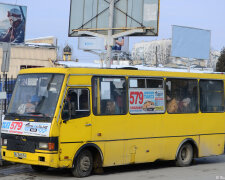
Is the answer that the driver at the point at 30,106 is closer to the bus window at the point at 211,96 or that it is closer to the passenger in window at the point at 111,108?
the passenger in window at the point at 111,108

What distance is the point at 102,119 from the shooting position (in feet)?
41.4

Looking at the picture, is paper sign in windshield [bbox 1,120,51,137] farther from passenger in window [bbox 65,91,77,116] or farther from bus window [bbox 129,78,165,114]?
bus window [bbox 129,78,165,114]

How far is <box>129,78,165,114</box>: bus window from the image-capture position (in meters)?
13.5

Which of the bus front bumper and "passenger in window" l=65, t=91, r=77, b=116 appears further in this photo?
"passenger in window" l=65, t=91, r=77, b=116

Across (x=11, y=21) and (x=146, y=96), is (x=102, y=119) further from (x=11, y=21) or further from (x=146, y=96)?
(x=11, y=21)

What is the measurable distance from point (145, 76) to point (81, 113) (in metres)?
2.69

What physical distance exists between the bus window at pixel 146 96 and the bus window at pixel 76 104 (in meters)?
1.64

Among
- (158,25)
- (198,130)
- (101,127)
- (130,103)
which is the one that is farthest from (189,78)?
(158,25)

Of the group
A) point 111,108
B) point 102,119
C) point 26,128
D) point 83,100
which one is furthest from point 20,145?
point 111,108

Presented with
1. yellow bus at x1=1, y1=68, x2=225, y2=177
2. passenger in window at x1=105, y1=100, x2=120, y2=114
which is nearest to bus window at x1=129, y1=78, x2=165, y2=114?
yellow bus at x1=1, y1=68, x2=225, y2=177

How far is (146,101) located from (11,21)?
32773 millimetres

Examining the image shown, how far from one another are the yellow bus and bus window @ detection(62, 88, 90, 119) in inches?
0.9

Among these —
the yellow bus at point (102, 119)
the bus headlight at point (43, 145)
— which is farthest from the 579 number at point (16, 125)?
the bus headlight at point (43, 145)

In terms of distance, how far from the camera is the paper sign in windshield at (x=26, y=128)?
1141 centimetres
